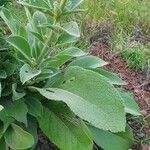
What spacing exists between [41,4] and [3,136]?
732 mm

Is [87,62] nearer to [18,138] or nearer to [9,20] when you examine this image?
[9,20]

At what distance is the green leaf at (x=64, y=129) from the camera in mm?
2779

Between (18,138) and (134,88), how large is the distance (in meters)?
1.30

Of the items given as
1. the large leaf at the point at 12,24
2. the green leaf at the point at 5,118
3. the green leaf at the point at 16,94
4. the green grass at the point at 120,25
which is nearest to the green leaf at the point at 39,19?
the large leaf at the point at 12,24

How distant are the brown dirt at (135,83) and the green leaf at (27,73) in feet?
3.14

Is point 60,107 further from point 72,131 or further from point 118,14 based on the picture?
point 118,14

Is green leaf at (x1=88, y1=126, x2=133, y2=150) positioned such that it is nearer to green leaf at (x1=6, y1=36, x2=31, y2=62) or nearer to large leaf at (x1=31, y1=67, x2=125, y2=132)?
large leaf at (x1=31, y1=67, x2=125, y2=132)

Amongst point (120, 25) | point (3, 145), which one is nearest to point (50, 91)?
point (3, 145)

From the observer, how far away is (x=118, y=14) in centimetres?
459

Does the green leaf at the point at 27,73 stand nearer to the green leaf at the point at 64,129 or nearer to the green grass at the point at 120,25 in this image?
the green leaf at the point at 64,129

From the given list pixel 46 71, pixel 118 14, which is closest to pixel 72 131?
pixel 46 71

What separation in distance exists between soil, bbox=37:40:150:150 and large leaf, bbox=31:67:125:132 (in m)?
0.52

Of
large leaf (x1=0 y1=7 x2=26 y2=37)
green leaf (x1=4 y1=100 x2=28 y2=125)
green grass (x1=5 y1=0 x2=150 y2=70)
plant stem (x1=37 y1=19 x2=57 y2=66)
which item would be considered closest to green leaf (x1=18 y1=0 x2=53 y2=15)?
plant stem (x1=37 y1=19 x2=57 y2=66)

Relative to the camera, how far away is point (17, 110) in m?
2.70
